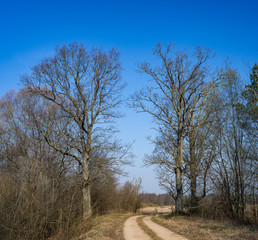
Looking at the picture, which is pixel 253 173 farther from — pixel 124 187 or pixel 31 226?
pixel 124 187

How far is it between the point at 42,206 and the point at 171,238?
16.5 ft

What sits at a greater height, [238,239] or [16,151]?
[16,151]

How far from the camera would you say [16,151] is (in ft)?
76.5

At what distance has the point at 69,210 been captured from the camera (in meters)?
10.6

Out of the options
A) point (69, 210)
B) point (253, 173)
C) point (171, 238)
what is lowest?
point (171, 238)

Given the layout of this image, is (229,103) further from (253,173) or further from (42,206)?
(42,206)

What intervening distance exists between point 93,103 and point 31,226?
1204cm

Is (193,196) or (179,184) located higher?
(179,184)

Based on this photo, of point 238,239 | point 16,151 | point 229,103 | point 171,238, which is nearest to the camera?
point 238,239

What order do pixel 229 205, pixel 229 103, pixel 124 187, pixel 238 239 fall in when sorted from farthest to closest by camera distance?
pixel 124 187
pixel 229 103
pixel 229 205
pixel 238 239

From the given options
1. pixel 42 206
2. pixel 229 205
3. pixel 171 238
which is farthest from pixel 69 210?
pixel 229 205

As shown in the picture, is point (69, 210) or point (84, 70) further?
point (84, 70)

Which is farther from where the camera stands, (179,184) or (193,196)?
(193,196)

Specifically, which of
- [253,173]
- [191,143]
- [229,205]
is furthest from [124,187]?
[253,173]
